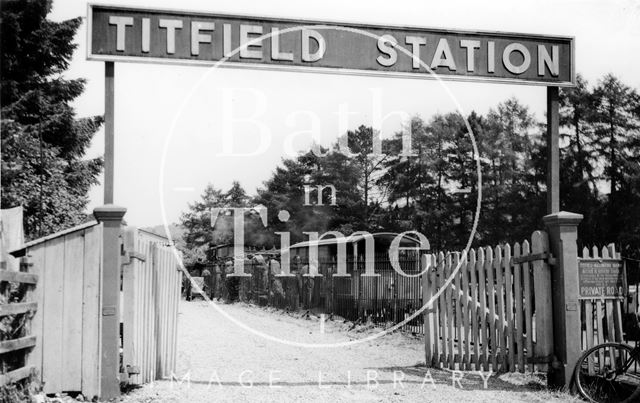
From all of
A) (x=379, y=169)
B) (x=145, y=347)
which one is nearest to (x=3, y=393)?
(x=145, y=347)

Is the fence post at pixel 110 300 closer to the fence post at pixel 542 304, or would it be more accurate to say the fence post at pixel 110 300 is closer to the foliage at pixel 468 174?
the fence post at pixel 542 304

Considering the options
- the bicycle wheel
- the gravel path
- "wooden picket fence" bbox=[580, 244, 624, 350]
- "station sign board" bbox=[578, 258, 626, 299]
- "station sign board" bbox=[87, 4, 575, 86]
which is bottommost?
the gravel path

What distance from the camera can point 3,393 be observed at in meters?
5.74

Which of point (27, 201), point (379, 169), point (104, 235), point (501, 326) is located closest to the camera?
point (104, 235)

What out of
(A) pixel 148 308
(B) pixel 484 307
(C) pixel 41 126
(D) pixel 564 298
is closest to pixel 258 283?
(C) pixel 41 126

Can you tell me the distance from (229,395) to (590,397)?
4.00 metres

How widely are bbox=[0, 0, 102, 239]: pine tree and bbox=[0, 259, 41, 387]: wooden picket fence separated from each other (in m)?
14.5

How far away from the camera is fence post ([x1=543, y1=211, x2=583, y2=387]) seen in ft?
27.1

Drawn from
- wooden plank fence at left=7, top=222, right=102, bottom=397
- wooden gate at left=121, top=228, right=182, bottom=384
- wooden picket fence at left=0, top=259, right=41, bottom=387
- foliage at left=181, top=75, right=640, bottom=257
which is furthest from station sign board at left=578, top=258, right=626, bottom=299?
foliage at left=181, top=75, right=640, bottom=257

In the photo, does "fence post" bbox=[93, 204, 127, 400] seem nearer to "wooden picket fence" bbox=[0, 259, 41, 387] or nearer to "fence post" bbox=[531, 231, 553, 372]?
"wooden picket fence" bbox=[0, 259, 41, 387]

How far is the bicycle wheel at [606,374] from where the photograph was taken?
746 cm

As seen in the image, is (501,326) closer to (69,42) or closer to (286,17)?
(286,17)

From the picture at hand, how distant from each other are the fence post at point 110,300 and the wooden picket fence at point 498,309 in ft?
15.2

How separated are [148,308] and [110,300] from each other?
1.23 metres
